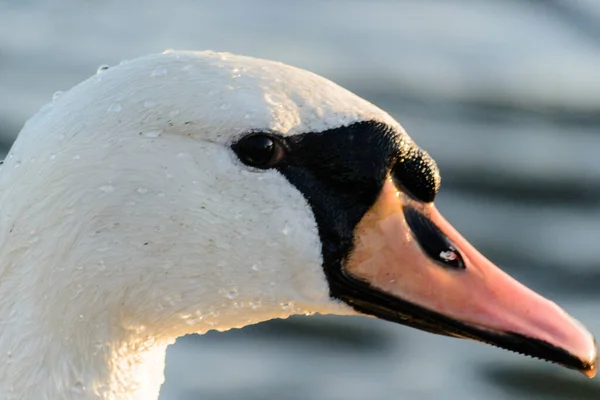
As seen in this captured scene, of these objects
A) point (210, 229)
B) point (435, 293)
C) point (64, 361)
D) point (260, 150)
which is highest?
point (260, 150)

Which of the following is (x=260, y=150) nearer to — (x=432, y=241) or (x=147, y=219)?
(x=147, y=219)

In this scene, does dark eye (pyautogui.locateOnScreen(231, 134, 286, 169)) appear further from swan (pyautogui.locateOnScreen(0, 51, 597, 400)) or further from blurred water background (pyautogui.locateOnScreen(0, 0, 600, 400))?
blurred water background (pyautogui.locateOnScreen(0, 0, 600, 400))

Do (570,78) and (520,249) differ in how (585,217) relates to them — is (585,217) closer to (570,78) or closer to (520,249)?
(520,249)

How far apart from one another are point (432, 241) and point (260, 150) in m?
0.46

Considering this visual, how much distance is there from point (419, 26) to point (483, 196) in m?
1.77

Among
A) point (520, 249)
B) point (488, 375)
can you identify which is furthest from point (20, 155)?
point (520, 249)

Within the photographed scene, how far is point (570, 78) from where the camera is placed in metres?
6.95

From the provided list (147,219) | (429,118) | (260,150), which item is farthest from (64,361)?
(429,118)

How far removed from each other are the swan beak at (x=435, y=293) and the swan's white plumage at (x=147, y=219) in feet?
0.35

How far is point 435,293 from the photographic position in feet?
9.39

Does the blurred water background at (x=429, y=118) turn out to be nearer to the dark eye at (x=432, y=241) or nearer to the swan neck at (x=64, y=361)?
the swan neck at (x=64, y=361)

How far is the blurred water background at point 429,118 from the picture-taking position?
5.14 m

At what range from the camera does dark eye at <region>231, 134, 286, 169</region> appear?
8.87 feet

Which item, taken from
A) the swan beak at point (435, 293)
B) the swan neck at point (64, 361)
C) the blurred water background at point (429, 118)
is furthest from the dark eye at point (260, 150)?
the blurred water background at point (429, 118)
